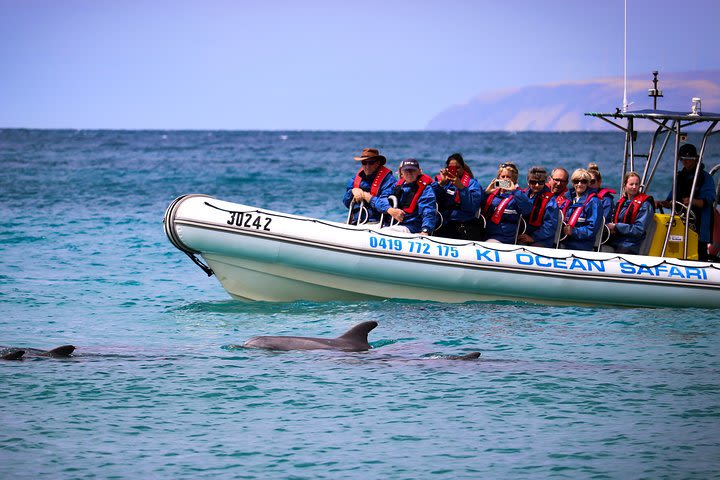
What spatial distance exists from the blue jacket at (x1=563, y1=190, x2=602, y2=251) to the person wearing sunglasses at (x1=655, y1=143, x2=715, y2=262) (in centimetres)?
83

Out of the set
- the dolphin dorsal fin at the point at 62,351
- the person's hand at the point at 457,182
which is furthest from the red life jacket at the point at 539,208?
the dolphin dorsal fin at the point at 62,351

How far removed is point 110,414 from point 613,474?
3.28m

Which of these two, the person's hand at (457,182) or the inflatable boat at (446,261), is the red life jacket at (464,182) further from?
the inflatable boat at (446,261)

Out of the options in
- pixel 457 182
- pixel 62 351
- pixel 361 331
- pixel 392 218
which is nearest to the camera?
pixel 62 351

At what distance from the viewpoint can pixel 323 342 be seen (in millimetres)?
7996

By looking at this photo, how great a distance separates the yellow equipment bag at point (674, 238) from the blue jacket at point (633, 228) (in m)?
0.17

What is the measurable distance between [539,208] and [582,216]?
1.42 ft

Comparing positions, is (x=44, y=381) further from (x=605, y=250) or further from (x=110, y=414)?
(x=605, y=250)

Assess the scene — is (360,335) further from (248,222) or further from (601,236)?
(601,236)

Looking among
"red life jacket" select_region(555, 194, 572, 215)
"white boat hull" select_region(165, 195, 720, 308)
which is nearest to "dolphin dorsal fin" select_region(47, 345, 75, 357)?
"white boat hull" select_region(165, 195, 720, 308)

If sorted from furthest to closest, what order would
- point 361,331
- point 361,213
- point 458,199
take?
point 361,213, point 458,199, point 361,331

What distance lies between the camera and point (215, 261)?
9883 millimetres

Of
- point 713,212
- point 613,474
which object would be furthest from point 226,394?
point 713,212

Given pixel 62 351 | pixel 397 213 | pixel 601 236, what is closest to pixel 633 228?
pixel 601 236
